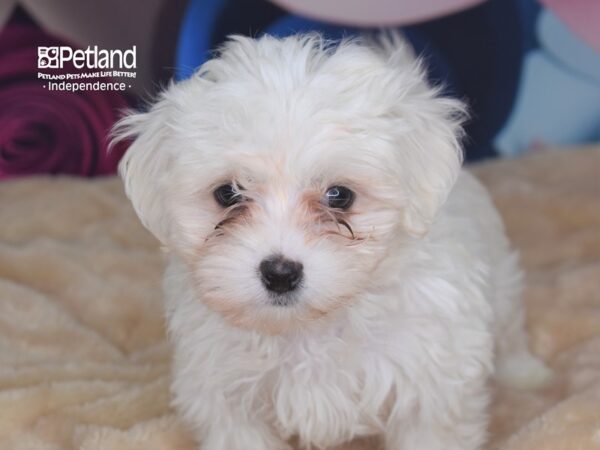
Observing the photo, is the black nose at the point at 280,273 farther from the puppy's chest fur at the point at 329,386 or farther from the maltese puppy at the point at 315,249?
the puppy's chest fur at the point at 329,386

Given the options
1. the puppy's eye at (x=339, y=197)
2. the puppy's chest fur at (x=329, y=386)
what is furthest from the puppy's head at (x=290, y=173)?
the puppy's chest fur at (x=329, y=386)

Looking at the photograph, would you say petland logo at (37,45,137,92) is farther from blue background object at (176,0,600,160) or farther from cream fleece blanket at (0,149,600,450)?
cream fleece blanket at (0,149,600,450)

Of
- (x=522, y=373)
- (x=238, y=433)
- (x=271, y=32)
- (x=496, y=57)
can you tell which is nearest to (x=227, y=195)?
(x=238, y=433)

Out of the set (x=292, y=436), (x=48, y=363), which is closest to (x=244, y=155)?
(x=292, y=436)

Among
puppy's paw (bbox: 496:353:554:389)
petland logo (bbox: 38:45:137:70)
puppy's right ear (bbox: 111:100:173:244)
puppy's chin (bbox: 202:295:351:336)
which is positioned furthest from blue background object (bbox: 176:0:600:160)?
puppy's chin (bbox: 202:295:351:336)

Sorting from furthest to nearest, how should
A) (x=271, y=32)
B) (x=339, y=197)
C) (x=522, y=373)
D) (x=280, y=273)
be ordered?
(x=271, y=32), (x=522, y=373), (x=339, y=197), (x=280, y=273)

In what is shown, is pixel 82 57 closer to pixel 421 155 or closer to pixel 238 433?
pixel 238 433

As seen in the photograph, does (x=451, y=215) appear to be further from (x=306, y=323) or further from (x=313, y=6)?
(x=313, y=6)
